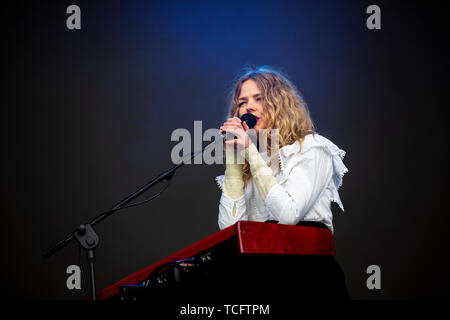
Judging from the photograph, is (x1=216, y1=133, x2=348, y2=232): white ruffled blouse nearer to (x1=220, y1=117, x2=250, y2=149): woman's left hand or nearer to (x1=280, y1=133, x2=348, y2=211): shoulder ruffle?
(x1=280, y1=133, x2=348, y2=211): shoulder ruffle

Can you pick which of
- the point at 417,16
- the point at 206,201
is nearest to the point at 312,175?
the point at 206,201

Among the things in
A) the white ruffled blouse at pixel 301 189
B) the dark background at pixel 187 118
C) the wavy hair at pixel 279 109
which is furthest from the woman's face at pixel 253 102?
the dark background at pixel 187 118

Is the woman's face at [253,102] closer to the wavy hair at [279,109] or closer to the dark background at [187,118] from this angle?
the wavy hair at [279,109]

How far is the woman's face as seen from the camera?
2.01 metres

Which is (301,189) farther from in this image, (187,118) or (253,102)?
(187,118)

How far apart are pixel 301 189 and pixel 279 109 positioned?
0.50 meters

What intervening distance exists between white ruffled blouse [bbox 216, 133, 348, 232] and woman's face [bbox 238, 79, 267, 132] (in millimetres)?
241

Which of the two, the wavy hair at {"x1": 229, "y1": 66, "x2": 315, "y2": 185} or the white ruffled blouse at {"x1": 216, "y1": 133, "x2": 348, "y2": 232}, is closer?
the white ruffled blouse at {"x1": 216, "y1": 133, "x2": 348, "y2": 232}

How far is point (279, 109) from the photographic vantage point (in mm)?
2002

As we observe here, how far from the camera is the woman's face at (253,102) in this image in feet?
6.60

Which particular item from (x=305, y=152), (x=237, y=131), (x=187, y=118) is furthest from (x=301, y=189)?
(x=187, y=118)

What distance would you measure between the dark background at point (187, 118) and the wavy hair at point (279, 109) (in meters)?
0.84

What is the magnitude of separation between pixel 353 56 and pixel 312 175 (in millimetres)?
1530

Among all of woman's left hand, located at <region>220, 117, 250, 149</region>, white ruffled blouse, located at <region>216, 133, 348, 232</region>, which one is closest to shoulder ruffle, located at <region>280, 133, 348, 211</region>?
white ruffled blouse, located at <region>216, 133, 348, 232</region>
